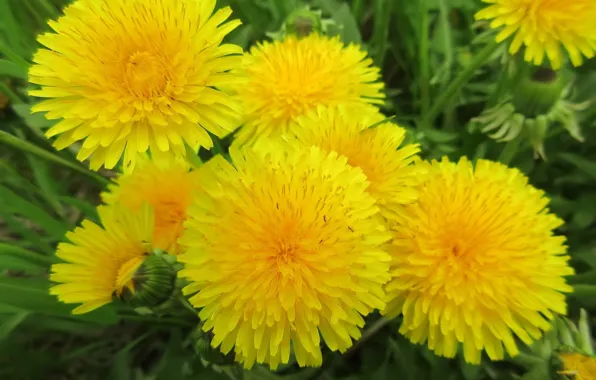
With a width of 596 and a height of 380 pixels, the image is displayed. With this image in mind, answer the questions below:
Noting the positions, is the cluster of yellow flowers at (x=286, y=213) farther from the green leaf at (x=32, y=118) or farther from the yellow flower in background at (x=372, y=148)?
the green leaf at (x=32, y=118)

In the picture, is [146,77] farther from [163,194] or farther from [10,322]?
[10,322]

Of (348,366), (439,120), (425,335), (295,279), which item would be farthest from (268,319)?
(439,120)

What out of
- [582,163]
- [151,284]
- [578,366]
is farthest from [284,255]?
[582,163]

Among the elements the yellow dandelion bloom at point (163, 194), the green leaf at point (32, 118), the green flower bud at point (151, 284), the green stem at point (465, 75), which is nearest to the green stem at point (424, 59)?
the green stem at point (465, 75)

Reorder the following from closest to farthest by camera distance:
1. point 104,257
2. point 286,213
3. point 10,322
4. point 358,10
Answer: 1. point 286,213
2. point 104,257
3. point 10,322
4. point 358,10

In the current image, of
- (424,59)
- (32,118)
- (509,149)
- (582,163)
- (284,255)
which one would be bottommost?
(582,163)

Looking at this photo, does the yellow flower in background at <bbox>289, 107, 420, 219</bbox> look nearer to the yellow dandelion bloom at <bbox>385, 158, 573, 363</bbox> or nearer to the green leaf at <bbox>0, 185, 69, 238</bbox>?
the yellow dandelion bloom at <bbox>385, 158, 573, 363</bbox>
